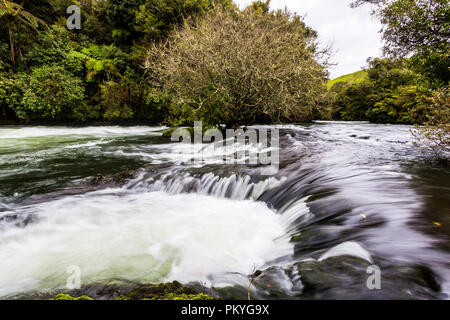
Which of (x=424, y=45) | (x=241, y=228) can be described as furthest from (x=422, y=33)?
(x=241, y=228)

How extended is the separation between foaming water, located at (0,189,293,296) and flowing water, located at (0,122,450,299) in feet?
0.05

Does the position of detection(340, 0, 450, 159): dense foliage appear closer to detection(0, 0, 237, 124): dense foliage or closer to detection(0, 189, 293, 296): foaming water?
detection(0, 189, 293, 296): foaming water

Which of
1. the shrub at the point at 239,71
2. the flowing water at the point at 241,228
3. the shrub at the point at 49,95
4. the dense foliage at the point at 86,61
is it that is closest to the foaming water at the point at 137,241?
the flowing water at the point at 241,228

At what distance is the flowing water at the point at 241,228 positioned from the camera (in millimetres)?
1834

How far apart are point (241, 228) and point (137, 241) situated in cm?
144

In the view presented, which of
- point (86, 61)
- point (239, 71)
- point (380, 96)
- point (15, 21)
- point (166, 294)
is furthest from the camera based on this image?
point (380, 96)

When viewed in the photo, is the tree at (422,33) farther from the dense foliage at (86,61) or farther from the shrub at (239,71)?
the dense foliage at (86,61)

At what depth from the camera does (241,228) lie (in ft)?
10.8

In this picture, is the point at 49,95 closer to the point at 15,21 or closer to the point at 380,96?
the point at 15,21

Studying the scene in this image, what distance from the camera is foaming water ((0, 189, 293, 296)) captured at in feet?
7.62

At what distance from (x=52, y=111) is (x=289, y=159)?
15083 millimetres

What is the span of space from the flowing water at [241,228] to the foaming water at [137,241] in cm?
2

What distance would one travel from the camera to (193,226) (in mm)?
3383
